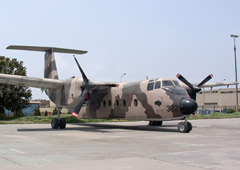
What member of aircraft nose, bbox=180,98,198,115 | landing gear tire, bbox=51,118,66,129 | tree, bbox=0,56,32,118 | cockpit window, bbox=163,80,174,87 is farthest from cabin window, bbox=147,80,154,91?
tree, bbox=0,56,32,118

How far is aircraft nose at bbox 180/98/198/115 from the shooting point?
1811 centimetres

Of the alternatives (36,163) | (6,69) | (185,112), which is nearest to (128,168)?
(36,163)

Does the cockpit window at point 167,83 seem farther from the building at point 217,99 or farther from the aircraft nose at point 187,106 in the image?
the building at point 217,99

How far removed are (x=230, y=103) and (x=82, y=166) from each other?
97352mm

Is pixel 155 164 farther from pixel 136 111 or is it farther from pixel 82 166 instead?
pixel 136 111

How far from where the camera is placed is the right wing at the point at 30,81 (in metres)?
21.7

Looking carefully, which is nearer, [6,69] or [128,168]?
[128,168]

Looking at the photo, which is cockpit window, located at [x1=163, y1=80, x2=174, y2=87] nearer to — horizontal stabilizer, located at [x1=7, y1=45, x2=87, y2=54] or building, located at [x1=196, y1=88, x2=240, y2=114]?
horizontal stabilizer, located at [x1=7, y1=45, x2=87, y2=54]

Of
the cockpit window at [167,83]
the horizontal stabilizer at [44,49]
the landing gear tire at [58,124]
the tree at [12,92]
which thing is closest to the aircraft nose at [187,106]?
the cockpit window at [167,83]

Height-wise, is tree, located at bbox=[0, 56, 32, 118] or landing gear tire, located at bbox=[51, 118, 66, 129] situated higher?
tree, located at bbox=[0, 56, 32, 118]

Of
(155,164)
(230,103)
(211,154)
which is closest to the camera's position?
(155,164)

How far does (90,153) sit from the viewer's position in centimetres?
1024

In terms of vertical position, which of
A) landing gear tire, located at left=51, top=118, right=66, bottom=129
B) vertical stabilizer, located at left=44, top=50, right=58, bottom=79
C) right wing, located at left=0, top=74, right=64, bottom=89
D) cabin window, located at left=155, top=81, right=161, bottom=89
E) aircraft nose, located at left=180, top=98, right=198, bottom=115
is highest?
vertical stabilizer, located at left=44, top=50, right=58, bottom=79

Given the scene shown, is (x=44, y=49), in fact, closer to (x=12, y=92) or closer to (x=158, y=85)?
(x=158, y=85)
